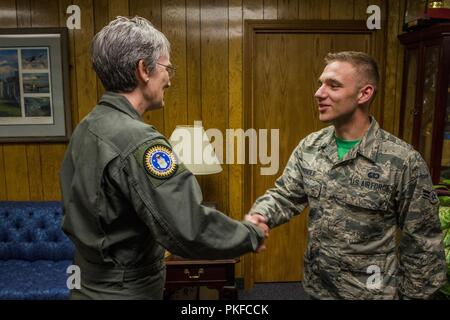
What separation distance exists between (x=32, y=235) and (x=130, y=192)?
2.15 meters

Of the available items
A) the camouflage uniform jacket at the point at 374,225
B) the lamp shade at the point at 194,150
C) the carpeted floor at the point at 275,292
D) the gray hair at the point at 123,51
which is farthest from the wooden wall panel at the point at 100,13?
the carpeted floor at the point at 275,292

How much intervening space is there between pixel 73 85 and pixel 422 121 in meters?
2.56

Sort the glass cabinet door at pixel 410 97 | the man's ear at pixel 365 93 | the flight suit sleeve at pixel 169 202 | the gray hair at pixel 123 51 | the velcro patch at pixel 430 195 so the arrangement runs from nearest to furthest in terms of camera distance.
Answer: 1. the flight suit sleeve at pixel 169 202
2. the gray hair at pixel 123 51
3. the velcro patch at pixel 430 195
4. the man's ear at pixel 365 93
5. the glass cabinet door at pixel 410 97

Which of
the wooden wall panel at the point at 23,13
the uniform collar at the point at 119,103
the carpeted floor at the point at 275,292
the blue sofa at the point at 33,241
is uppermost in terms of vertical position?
the wooden wall panel at the point at 23,13

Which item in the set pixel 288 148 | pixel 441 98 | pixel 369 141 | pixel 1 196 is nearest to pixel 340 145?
pixel 369 141

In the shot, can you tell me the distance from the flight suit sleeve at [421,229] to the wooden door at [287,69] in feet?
6.15

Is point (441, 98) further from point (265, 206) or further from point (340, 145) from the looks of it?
point (265, 206)

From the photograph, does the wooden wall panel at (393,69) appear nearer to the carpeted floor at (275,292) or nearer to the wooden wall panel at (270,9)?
the wooden wall panel at (270,9)

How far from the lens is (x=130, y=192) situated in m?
1.30

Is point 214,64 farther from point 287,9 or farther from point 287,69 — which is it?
point 287,9

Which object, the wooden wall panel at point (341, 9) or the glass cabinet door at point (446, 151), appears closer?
the glass cabinet door at point (446, 151)

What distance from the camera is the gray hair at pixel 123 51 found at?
1396 mm

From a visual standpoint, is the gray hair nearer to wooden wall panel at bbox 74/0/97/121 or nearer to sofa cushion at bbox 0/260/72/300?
sofa cushion at bbox 0/260/72/300

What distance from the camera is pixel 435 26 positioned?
2.80 meters
